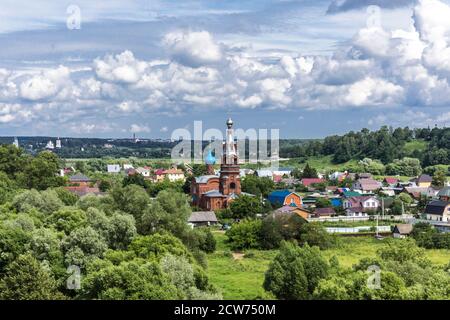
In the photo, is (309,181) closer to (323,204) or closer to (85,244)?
(323,204)

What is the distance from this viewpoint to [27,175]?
212 ft

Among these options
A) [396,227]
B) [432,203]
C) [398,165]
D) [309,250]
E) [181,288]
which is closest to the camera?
[181,288]

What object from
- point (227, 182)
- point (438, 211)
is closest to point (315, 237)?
point (438, 211)

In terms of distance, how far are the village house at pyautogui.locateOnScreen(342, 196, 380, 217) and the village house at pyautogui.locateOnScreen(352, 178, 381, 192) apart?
59.4 feet

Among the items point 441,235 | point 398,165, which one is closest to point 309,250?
point 441,235

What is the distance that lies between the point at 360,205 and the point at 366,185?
842 inches

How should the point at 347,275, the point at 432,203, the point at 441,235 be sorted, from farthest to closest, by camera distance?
the point at 432,203 → the point at 441,235 → the point at 347,275

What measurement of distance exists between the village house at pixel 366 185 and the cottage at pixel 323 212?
2372cm

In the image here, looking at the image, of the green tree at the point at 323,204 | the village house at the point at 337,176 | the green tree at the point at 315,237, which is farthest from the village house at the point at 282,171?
the green tree at the point at 315,237

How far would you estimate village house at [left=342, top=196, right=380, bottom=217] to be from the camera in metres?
69.2

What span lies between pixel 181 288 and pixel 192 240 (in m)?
14.0

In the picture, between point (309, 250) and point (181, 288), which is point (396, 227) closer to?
point (309, 250)

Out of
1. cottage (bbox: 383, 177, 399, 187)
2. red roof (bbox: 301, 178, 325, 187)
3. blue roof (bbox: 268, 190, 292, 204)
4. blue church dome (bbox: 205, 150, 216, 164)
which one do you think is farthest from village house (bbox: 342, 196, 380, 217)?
red roof (bbox: 301, 178, 325, 187)

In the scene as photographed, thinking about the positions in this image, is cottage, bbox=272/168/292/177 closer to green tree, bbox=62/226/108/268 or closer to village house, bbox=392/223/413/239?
village house, bbox=392/223/413/239
